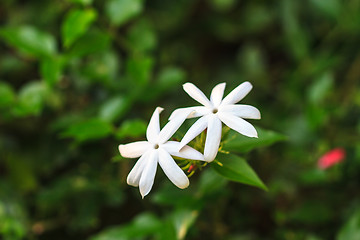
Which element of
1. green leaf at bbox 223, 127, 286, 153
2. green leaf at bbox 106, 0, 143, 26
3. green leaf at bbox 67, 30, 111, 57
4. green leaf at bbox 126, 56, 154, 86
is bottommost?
green leaf at bbox 223, 127, 286, 153

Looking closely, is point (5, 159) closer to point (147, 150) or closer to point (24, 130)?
point (24, 130)

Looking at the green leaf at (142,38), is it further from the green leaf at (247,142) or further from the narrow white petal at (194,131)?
→ the narrow white petal at (194,131)

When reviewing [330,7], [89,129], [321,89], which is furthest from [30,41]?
[330,7]

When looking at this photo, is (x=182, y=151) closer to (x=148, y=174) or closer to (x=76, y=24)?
(x=148, y=174)

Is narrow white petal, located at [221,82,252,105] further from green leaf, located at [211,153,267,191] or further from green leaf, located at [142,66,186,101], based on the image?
green leaf, located at [142,66,186,101]

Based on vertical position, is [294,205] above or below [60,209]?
below

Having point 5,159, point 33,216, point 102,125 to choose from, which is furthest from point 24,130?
point 102,125

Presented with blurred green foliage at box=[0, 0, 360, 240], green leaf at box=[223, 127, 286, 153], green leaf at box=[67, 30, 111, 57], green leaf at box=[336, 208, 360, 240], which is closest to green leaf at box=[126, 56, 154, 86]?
blurred green foliage at box=[0, 0, 360, 240]
